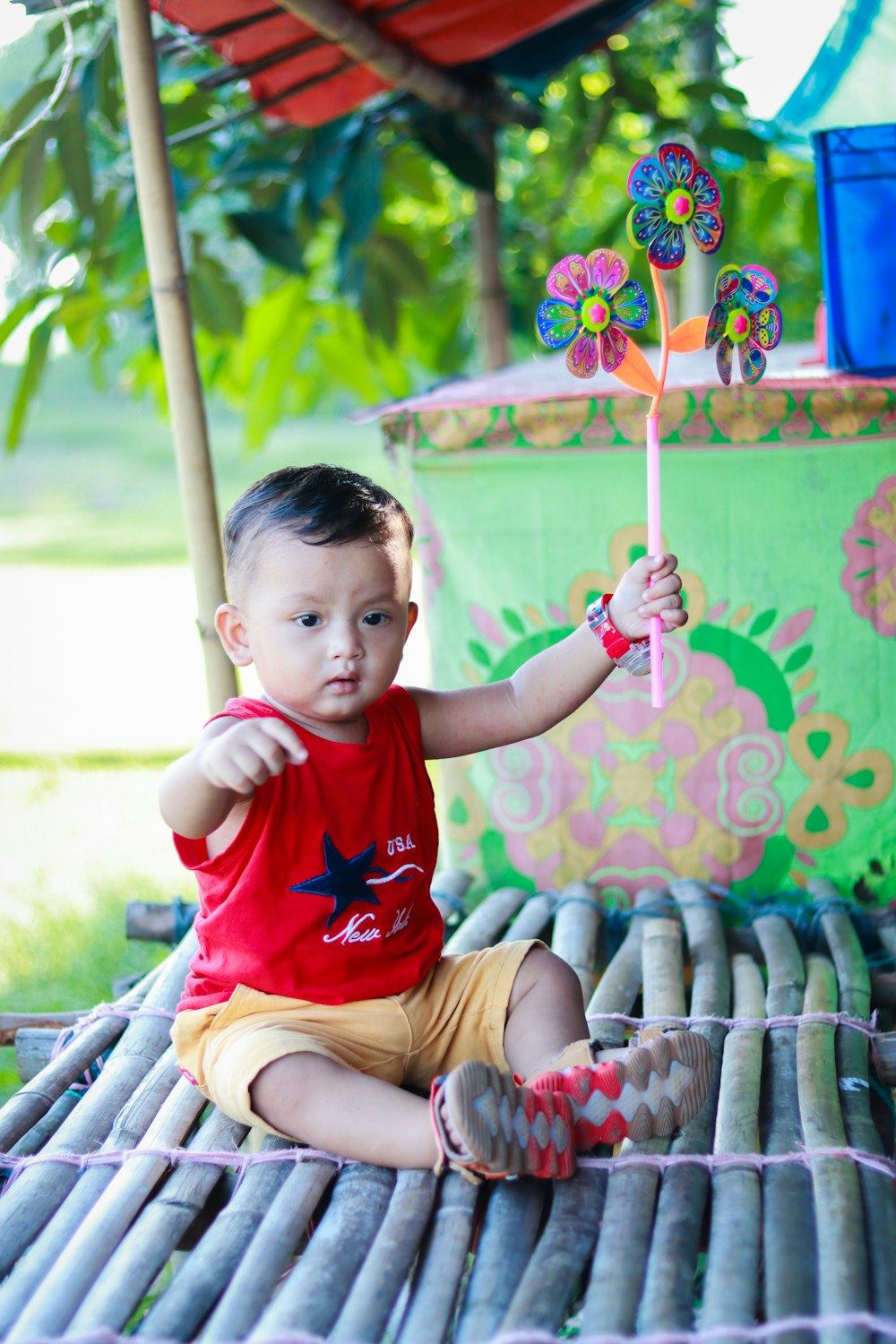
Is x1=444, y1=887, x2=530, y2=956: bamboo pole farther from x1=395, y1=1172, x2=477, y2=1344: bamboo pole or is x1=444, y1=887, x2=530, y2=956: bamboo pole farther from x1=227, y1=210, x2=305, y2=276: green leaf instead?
x1=227, y1=210, x2=305, y2=276: green leaf

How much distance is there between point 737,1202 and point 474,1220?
24 cm

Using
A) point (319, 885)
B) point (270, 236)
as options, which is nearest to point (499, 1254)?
point (319, 885)

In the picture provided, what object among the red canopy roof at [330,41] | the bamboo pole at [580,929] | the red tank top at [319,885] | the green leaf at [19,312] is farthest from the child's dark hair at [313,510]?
the green leaf at [19,312]

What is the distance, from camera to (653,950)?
5.85 feet

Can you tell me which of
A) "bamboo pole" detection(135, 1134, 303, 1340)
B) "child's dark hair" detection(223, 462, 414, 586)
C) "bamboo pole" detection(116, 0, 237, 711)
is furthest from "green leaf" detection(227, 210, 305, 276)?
"bamboo pole" detection(135, 1134, 303, 1340)

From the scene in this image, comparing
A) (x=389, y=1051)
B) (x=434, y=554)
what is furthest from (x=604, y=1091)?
(x=434, y=554)

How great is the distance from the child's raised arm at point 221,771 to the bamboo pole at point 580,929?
0.63 meters

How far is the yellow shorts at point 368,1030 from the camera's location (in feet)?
4.26

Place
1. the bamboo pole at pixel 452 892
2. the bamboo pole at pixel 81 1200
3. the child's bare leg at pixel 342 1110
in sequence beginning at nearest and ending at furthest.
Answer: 1. the bamboo pole at pixel 81 1200
2. the child's bare leg at pixel 342 1110
3. the bamboo pole at pixel 452 892

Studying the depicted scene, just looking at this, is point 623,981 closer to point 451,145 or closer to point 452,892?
point 452,892

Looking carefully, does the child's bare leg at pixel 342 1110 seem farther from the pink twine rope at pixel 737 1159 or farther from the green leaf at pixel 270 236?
the green leaf at pixel 270 236

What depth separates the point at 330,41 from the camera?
7.33ft

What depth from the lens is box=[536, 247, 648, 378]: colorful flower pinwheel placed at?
136 centimetres

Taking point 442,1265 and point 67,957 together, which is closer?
point 442,1265
